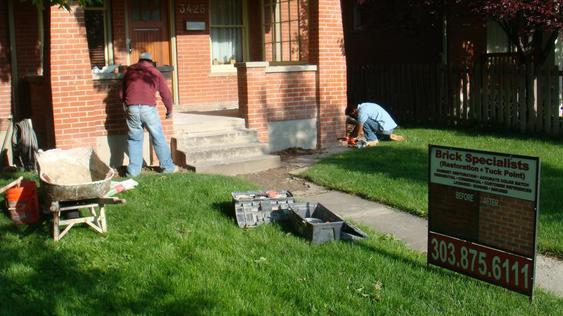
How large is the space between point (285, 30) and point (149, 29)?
3055 mm

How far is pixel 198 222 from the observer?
7.27 metres

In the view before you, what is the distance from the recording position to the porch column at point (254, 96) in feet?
39.3

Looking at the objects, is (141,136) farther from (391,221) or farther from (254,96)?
(391,221)

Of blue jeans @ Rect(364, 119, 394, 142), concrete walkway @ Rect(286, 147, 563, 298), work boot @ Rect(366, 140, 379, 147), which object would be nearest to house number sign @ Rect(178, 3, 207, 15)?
blue jeans @ Rect(364, 119, 394, 142)

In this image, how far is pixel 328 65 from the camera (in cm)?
1295

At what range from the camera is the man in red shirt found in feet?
33.1

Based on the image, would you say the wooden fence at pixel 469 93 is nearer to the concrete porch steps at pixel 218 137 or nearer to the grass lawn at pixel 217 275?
the concrete porch steps at pixel 218 137

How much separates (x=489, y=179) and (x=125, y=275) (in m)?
3.00

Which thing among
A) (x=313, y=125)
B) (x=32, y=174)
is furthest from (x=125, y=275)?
(x=313, y=125)

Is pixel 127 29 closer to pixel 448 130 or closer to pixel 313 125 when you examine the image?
pixel 313 125

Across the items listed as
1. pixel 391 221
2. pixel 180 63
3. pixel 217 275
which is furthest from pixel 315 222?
pixel 180 63

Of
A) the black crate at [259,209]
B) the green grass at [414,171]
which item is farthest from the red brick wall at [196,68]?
the black crate at [259,209]

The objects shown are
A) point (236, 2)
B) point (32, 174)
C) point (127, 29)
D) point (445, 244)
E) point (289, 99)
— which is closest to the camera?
point (445, 244)

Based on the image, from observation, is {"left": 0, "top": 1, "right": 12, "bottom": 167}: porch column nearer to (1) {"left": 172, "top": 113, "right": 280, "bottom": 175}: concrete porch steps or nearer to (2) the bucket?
(1) {"left": 172, "top": 113, "right": 280, "bottom": 175}: concrete porch steps
